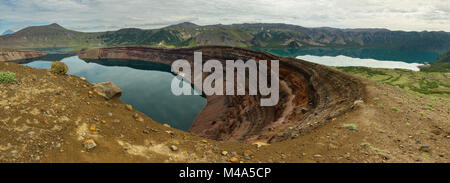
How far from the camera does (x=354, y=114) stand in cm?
1633

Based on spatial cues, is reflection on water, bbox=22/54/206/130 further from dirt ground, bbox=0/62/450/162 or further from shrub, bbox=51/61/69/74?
dirt ground, bbox=0/62/450/162

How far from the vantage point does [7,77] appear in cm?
1030

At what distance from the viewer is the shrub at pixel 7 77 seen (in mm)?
10188

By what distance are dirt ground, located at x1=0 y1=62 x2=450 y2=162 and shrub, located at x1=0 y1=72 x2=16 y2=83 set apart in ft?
1.17

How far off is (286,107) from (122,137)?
35.0 meters

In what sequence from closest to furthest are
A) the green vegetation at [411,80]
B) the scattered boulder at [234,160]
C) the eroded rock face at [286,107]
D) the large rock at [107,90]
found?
1. the scattered boulder at [234,160]
2. the large rock at [107,90]
3. the eroded rock face at [286,107]
4. the green vegetation at [411,80]

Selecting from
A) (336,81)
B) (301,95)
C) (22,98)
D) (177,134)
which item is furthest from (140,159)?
(301,95)

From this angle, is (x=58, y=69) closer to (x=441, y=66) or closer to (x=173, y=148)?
(x=173, y=148)

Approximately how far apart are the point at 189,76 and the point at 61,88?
9305cm

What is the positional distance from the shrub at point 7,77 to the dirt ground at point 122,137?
358 millimetres

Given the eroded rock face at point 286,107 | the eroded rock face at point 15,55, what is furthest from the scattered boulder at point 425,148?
the eroded rock face at point 15,55

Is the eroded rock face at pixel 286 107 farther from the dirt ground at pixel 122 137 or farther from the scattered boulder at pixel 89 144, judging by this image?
the scattered boulder at pixel 89 144

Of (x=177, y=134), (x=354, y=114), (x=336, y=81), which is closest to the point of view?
(x=177, y=134)

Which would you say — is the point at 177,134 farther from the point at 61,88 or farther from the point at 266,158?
the point at 61,88
